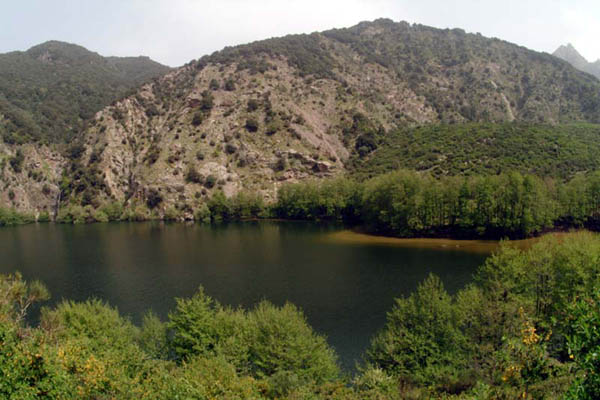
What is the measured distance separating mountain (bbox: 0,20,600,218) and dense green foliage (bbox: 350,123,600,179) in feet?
2.03

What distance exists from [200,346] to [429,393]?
15925mm

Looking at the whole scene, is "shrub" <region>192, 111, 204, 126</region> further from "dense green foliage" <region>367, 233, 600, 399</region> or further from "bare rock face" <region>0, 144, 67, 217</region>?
"dense green foliage" <region>367, 233, 600, 399</region>

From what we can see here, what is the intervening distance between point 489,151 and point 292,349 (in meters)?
112

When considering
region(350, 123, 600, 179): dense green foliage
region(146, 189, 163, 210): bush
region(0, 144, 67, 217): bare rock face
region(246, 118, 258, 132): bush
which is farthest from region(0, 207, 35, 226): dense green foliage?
region(350, 123, 600, 179): dense green foliage

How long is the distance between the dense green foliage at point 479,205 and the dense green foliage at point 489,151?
65.7ft

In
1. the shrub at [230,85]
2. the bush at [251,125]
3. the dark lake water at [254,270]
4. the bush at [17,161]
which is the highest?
the shrub at [230,85]

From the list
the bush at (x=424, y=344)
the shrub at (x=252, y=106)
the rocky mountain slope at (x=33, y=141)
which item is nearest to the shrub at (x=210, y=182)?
the shrub at (x=252, y=106)

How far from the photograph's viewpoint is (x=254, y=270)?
201ft

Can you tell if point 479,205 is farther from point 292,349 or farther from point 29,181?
point 29,181

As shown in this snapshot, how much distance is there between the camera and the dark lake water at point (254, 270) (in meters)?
44.2

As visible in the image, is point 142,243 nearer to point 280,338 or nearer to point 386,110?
point 280,338

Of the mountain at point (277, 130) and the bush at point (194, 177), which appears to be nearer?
the mountain at point (277, 130)

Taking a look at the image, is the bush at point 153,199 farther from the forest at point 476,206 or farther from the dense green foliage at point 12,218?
the forest at point 476,206

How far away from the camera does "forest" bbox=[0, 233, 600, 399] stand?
17.3m
